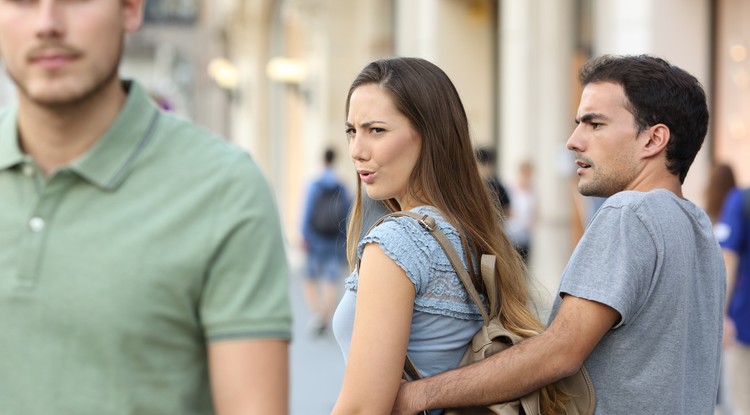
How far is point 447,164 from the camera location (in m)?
3.06

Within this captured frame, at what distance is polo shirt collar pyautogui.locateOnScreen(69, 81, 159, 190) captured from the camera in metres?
2.06

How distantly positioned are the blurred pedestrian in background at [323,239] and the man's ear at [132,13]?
1079 cm

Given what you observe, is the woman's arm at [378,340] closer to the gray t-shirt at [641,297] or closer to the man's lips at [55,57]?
the gray t-shirt at [641,297]

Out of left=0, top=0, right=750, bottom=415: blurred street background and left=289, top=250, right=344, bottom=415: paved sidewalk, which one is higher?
left=0, top=0, right=750, bottom=415: blurred street background

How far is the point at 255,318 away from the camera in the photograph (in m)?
2.03

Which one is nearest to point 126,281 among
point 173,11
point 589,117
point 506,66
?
point 589,117

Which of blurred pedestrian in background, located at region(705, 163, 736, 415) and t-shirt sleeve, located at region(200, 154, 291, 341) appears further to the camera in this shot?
blurred pedestrian in background, located at region(705, 163, 736, 415)

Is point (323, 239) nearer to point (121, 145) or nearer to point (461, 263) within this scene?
point (461, 263)

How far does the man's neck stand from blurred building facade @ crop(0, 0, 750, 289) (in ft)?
17.2

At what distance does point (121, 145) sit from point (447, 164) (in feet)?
3.68

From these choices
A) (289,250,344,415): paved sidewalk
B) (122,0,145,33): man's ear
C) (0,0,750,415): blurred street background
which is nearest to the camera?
(122,0,145,33): man's ear

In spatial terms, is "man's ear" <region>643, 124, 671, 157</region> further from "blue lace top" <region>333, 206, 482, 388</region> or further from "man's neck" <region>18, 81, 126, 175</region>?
"man's neck" <region>18, 81, 126, 175</region>

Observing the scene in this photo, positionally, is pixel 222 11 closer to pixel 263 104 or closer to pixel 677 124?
pixel 263 104

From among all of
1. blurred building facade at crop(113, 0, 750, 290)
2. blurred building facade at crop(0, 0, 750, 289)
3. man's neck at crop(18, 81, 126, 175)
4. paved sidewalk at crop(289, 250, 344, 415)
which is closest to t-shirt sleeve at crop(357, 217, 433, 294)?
man's neck at crop(18, 81, 126, 175)
